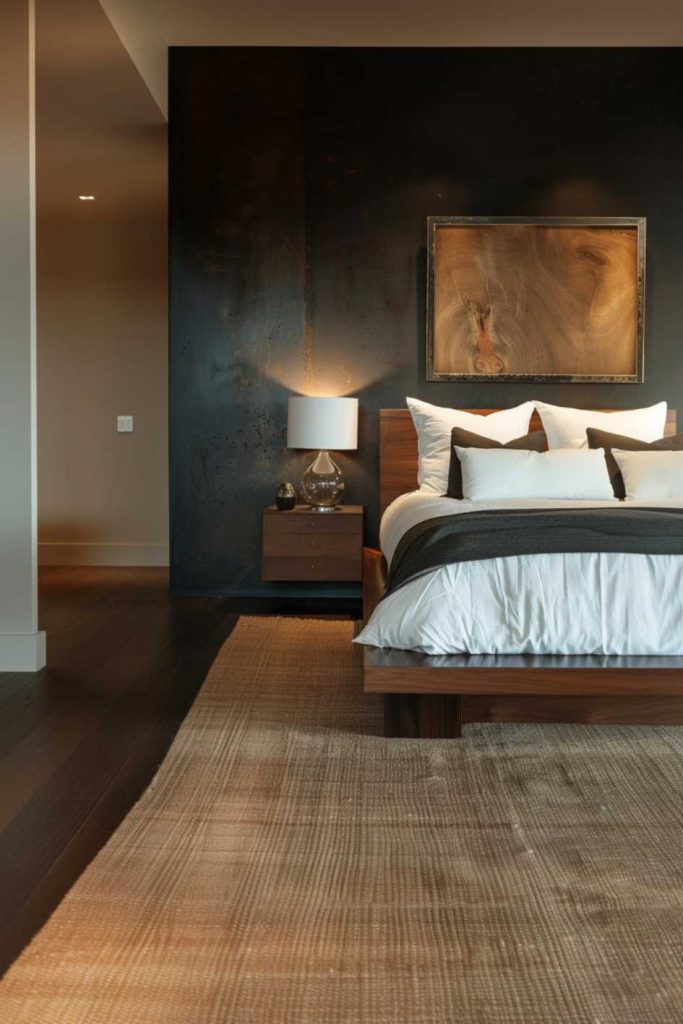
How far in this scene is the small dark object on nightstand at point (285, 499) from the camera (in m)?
5.90

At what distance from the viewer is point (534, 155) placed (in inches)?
239

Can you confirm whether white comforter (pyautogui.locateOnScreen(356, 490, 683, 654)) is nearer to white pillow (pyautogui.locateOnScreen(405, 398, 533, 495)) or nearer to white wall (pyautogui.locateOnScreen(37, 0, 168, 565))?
white pillow (pyautogui.locateOnScreen(405, 398, 533, 495))

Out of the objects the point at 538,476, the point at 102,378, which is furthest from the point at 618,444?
the point at 102,378

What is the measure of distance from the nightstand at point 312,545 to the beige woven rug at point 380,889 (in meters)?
2.43

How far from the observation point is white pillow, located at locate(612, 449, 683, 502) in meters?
4.89

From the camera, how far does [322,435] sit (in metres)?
Result: 5.86

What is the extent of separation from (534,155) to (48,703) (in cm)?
409

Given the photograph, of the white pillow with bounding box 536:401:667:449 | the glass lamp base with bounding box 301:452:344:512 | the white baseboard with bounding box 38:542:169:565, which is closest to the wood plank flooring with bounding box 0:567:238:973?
the glass lamp base with bounding box 301:452:344:512

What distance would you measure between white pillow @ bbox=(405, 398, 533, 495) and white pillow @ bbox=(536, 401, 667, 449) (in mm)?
147

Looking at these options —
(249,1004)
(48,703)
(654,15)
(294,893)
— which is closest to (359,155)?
(654,15)

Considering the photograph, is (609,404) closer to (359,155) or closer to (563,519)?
(359,155)

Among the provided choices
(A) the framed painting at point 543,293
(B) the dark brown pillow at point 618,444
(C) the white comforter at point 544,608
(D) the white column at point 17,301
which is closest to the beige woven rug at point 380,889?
(C) the white comforter at point 544,608

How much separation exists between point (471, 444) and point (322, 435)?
0.90 meters

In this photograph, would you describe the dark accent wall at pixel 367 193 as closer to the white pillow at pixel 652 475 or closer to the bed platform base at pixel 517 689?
the white pillow at pixel 652 475
